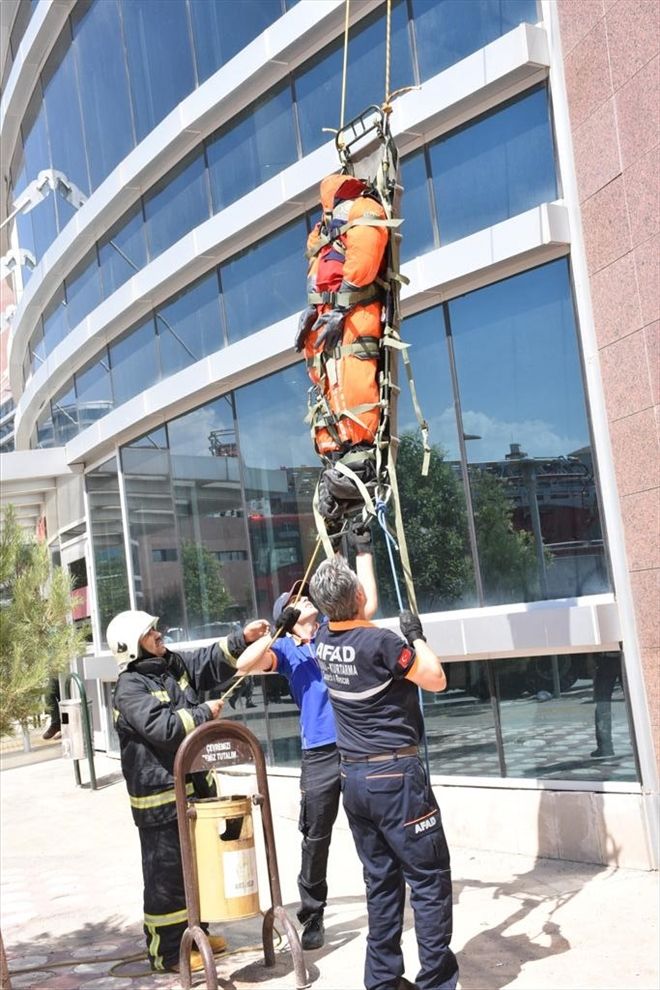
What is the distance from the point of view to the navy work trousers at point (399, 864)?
4.91 metres

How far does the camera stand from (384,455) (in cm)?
638

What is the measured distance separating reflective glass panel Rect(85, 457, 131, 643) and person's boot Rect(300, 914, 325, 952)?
34.5 feet

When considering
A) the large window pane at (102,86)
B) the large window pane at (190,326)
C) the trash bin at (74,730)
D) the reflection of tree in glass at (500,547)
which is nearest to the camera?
the reflection of tree in glass at (500,547)

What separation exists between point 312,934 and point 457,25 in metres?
7.10

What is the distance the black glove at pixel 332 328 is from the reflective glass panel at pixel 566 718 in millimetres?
3291

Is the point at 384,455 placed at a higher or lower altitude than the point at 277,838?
higher

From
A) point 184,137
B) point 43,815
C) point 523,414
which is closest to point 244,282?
point 184,137

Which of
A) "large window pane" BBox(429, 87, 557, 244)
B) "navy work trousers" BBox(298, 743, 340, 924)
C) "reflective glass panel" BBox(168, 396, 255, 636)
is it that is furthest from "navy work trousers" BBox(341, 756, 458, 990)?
"reflective glass panel" BBox(168, 396, 255, 636)

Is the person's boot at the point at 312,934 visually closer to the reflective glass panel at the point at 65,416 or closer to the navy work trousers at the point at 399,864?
the navy work trousers at the point at 399,864

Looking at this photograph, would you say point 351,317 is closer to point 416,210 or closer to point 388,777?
point 388,777

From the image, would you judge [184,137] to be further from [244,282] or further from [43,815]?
[43,815]

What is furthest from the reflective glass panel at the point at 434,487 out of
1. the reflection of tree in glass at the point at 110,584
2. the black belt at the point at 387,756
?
the reflection of tree in glass at the point at 110,584

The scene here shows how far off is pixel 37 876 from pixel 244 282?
6662 millimetres

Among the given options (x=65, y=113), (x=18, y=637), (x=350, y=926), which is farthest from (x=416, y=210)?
(x=65, y=113)
